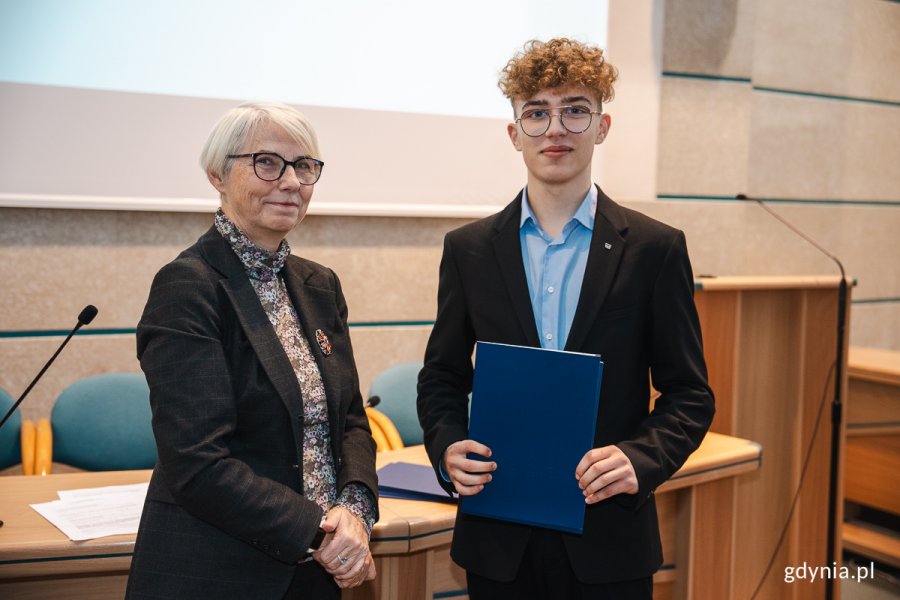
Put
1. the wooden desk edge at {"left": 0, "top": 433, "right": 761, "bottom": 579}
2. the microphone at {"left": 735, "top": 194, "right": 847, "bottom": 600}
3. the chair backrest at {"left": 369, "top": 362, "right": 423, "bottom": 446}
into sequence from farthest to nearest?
the chair backrest at {"left": 369, "top": 362, "right": 423, "bottom": 446} < the microphone at {"left": 735, "top": 194, "right": 847, "bottom": 600} < the wooden desk edge at {"left": 0, "top": 433, "right": 761, "bottom": 579}

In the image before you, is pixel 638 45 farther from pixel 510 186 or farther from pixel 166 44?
pixel 166 44

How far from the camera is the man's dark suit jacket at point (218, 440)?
1.29m

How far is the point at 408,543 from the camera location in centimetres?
183

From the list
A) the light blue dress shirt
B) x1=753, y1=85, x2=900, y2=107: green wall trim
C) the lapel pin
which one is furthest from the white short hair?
x1=753, y1=85, x2=900, y2=107: green wall trim

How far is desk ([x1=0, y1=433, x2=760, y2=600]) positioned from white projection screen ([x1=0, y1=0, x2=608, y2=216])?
4.38ft

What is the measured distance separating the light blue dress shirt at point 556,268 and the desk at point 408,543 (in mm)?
627

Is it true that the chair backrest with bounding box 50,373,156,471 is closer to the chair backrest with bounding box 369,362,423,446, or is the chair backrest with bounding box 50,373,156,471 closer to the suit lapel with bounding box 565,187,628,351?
the chair backrest with bounding box 369,362,423,446

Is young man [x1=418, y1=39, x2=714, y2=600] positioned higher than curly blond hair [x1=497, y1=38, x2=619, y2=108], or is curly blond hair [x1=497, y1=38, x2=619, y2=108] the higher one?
curly blond hair [x1=497, y1=38, x2=619, y2=108]

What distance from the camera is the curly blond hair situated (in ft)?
4.89

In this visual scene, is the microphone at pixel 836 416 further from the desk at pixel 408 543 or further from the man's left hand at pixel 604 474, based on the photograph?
the man's left hand at pixel 604 474

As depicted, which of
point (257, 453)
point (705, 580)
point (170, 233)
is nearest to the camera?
point (257, 453)

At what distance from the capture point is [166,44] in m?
3.04

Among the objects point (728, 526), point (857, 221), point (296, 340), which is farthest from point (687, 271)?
point (857, 221)

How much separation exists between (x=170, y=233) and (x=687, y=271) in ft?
7.73
